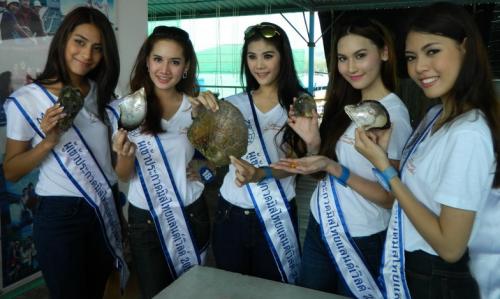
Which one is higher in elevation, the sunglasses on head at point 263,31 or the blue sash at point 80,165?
the sunglasses on head at point 263,31

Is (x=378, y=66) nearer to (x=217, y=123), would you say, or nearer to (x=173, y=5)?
(x=217, y=123)

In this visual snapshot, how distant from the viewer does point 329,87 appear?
181cm

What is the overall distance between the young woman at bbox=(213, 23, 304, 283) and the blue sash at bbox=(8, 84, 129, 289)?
0.51 metres

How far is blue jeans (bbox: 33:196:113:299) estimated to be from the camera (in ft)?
5.47

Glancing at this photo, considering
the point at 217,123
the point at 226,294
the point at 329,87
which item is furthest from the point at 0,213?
the point at 329,87

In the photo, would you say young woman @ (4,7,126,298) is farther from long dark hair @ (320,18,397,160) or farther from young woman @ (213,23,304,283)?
long dark hair @ (320,18,397,160)

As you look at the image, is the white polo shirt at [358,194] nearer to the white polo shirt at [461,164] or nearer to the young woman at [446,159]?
the young woman at [446,159]

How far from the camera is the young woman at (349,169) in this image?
5.20 feet

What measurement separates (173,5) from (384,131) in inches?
422

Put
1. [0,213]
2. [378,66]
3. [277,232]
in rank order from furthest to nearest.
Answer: [0,213]
[277,232]
[378,66]

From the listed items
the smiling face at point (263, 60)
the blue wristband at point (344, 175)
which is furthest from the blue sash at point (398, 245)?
the smiling face at point (263, 60)

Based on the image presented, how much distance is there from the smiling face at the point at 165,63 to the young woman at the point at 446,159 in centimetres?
91

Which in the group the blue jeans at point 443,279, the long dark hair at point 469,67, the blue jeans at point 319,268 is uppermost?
the long dark hair at point 469,67

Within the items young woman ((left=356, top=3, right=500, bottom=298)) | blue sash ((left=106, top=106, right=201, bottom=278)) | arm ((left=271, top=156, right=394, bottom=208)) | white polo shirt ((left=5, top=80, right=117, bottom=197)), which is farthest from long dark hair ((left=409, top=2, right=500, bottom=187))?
white polo shirt ((left=5, top=80, right=117, bottom=197))
